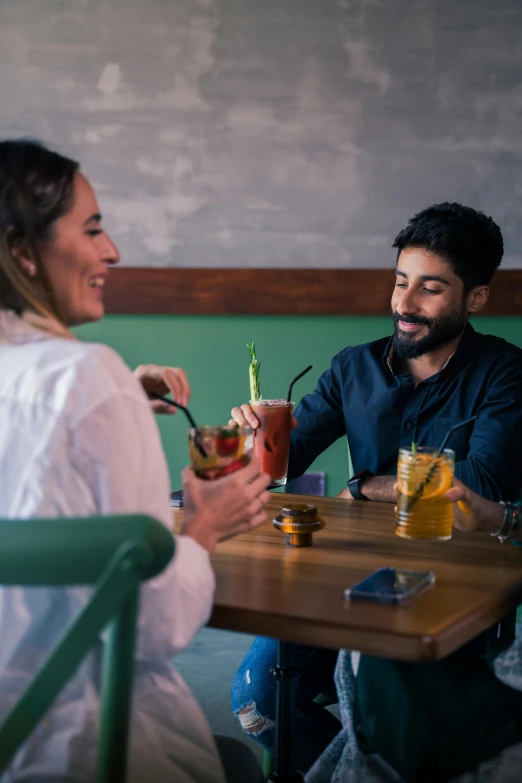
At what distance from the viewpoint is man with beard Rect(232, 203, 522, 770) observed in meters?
2.27

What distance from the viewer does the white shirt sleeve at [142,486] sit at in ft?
3.68

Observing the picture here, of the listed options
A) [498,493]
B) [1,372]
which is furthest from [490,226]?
[1,372]

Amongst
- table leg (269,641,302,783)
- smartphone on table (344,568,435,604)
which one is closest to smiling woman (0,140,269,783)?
smartphone on table (344,568,435,604)

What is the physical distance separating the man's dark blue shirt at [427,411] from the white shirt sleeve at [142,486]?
1143mm

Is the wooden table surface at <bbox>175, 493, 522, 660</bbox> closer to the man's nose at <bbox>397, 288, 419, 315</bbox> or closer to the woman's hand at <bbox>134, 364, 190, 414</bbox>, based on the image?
the woman's hand at <bbox>134, 364, 190, 414</bbox>

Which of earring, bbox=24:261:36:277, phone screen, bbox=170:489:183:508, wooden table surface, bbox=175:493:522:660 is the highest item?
earring, bbox=24:261:36:277

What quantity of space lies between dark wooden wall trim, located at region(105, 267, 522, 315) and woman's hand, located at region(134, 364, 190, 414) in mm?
1711

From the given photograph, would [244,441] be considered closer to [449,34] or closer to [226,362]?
[226,362]

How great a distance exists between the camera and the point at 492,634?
5.10ft

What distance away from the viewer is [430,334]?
2.47 m

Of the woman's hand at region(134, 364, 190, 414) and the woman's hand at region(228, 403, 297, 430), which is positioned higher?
the woman's hand at region(134, 364, 190, 414)

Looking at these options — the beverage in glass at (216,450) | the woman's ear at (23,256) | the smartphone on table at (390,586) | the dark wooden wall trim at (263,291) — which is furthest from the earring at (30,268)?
the dark wooden wall trim at (263,291)

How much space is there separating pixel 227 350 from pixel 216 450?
88.3 inches

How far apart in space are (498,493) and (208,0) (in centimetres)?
239
